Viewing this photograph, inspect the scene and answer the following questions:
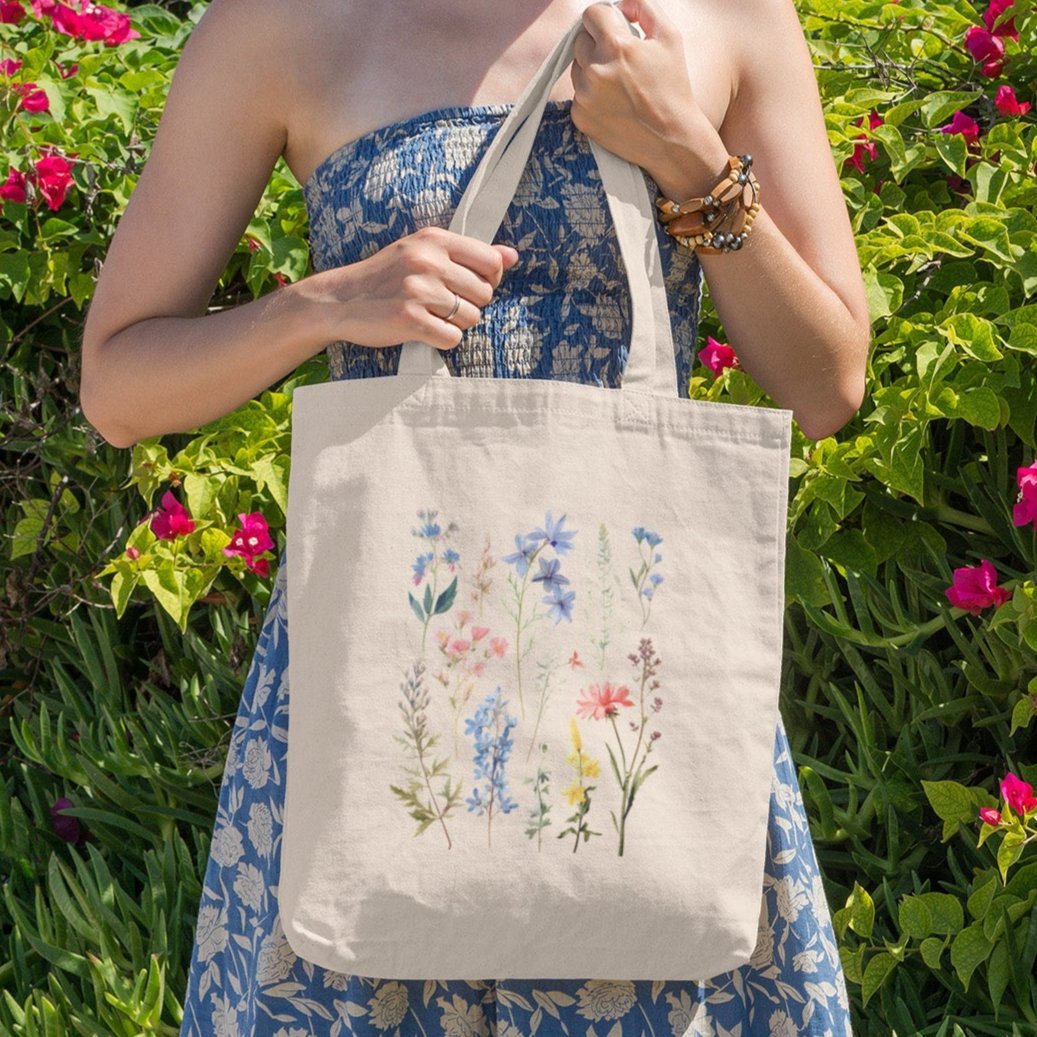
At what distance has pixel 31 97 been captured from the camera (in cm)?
256

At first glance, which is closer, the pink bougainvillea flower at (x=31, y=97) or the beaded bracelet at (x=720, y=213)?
the beaded bracelet at (x=720, y=213)

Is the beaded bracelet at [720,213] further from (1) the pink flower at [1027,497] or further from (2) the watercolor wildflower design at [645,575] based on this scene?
(1) the pink flower at [1027,497]

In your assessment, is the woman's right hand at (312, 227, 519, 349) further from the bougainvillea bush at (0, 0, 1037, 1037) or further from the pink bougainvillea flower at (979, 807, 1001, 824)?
the pink bougainvillea flower at (979, 807, 1001, 824)

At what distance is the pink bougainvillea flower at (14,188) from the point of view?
2496 millimetres

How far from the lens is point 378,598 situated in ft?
3.64

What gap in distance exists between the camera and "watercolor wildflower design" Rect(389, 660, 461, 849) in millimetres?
1108

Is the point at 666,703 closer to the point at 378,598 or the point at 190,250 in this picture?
the point at 378,598

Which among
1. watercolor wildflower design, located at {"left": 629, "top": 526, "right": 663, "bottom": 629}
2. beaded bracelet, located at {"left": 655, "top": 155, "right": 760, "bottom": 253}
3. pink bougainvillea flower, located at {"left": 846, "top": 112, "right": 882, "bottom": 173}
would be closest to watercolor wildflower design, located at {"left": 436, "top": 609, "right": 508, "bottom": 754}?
watercolor wildflower design, located at {"left": 629, "top": 526, "right": 663, "bottom": 629}

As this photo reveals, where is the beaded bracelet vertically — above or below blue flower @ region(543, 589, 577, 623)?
above

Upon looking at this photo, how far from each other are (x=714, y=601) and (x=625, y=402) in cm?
17

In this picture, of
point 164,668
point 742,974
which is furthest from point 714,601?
point 164,668

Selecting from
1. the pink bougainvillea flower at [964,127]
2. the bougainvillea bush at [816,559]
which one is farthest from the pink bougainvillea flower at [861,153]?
the pink bougainvillea flower at [964,127]

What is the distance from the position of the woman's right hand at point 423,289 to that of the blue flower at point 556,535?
16 centimetres

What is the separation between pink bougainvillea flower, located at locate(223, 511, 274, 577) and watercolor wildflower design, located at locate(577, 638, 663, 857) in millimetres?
1187
